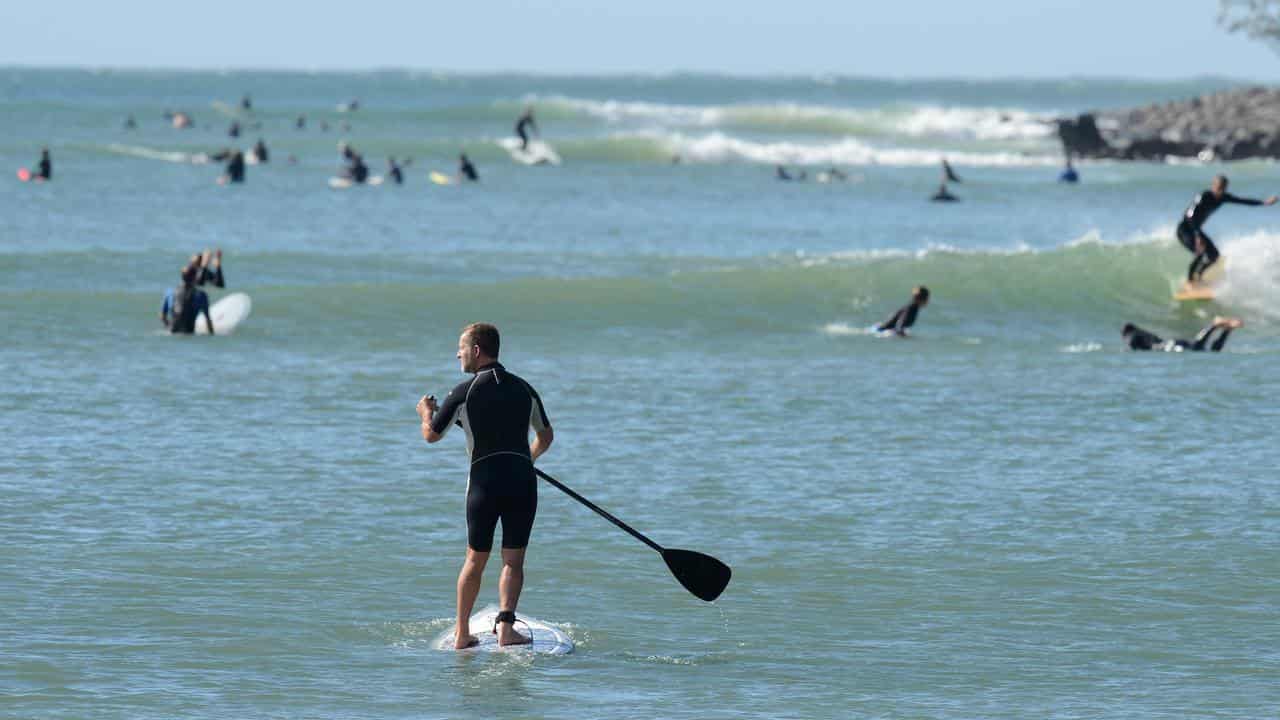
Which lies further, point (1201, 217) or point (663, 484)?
point (1201, 217)

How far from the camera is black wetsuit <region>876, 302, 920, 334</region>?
26172 mm

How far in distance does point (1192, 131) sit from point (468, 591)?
94846 mm

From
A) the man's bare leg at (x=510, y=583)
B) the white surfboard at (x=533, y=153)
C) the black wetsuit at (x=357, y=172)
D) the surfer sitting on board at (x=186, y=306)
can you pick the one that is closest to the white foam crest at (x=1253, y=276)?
the surfer sitting on board at (x=186, y=306)

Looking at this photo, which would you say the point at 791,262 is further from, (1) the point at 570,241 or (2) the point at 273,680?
(2) the point at 273,680

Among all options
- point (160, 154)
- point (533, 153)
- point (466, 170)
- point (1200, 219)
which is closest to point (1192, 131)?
point (533, 153)

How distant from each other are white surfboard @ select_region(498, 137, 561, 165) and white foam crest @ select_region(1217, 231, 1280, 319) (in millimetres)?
44541

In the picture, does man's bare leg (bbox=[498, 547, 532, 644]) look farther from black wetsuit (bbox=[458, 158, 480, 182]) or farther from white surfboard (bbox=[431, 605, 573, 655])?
black wetsuit (bbox=[458, 158, 480, 182])

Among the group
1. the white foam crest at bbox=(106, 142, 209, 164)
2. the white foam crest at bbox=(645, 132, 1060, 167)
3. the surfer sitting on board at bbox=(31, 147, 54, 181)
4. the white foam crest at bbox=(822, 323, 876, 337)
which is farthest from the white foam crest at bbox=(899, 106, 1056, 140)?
the white foam crest at bbox=(822, 323, 876, 337)

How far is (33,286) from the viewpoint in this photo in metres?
31.6

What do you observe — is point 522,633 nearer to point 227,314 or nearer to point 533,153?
point 227,314

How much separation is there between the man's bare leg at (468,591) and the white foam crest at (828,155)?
237 feet

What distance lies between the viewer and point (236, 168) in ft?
184

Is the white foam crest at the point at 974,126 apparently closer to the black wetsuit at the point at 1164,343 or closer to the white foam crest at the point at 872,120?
the white foam crest at the point at 872,120

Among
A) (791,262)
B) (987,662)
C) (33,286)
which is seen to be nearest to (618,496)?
(987,662)
